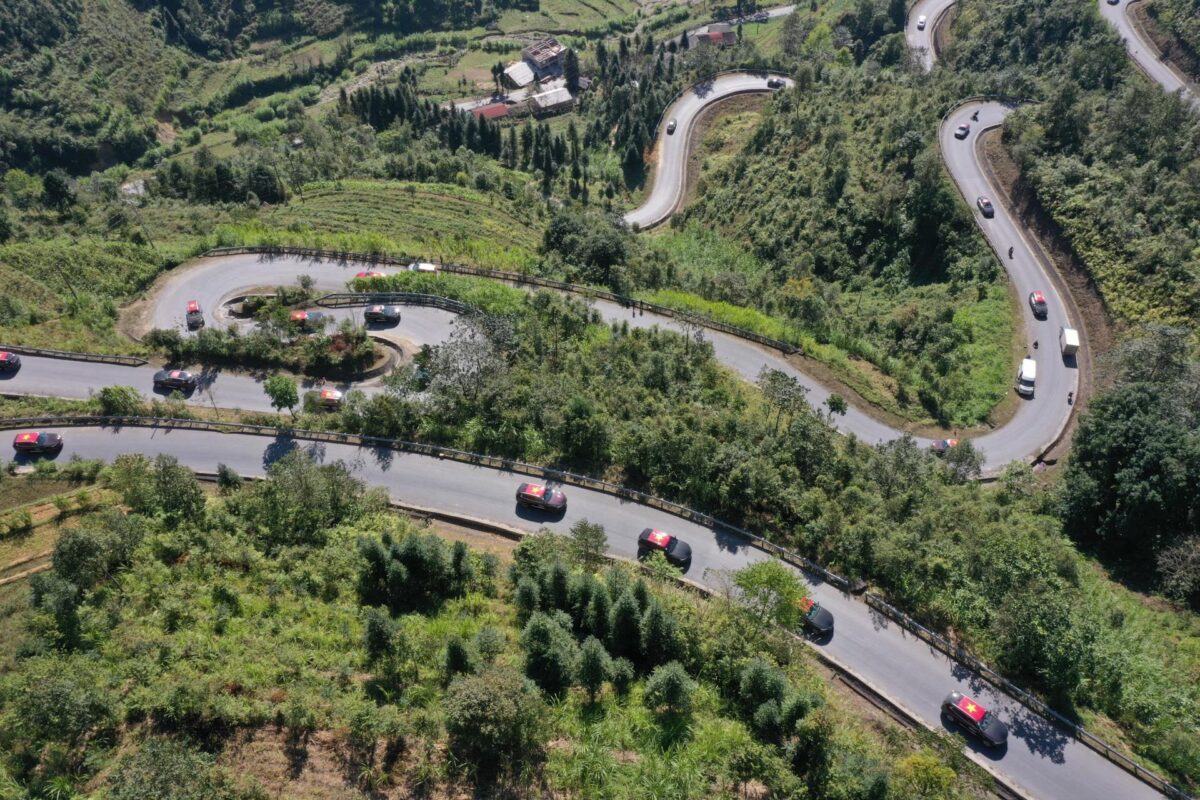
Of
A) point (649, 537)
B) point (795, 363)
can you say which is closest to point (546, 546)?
point (649, 537)

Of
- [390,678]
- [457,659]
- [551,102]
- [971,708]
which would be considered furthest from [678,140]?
[390,678]

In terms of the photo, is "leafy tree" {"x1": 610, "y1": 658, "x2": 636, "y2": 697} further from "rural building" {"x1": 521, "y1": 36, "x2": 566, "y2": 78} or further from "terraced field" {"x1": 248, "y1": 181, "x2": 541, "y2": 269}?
"rural building" {"x1": 521, "y1": 36, "x2": 566, "y2": 78}

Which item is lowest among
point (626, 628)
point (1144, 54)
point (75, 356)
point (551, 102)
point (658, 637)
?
point (658, 637)

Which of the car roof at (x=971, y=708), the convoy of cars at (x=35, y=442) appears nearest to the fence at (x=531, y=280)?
the convoy of cars at (x=35, y=442)

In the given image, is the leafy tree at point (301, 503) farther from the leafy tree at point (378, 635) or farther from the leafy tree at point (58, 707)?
the leafy tree at point (58, 707)

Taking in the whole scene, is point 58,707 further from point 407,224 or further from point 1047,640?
point 407,224

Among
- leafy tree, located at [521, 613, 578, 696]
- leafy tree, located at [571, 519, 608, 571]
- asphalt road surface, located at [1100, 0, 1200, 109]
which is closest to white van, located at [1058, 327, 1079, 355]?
asphalt road surface, located at [1100, 0, 1200, 109]

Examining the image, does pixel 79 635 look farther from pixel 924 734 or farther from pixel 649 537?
pixel 924 734
